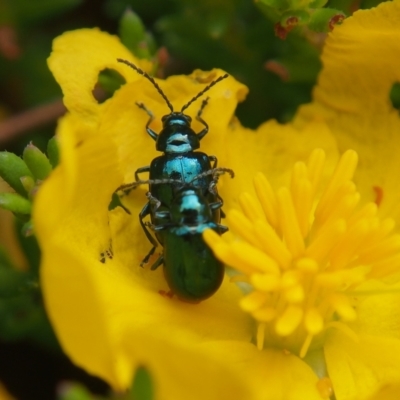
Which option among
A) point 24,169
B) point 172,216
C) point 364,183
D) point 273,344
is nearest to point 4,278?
point 24,169

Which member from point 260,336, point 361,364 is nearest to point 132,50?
point 260,336

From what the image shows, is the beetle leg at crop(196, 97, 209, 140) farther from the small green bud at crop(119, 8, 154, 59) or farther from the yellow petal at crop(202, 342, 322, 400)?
the yellow petal at crop(202, 342, 322, 400)

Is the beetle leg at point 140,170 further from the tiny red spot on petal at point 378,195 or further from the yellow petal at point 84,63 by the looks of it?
the tiny red spot on petal at point 378,195

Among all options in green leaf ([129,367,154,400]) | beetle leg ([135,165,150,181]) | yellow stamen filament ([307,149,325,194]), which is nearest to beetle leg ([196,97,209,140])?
beetle leg ([135,165,150,181])

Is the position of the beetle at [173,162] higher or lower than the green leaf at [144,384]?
lower

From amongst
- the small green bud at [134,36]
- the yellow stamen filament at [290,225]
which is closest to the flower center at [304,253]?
the yellow stamen filament at [290,225]

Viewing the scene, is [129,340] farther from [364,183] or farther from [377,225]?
[364,183]
